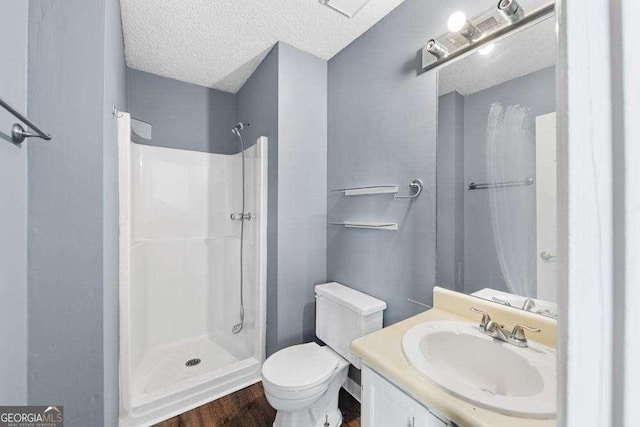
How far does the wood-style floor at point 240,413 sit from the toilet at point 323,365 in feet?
0.44

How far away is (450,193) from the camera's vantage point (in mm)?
1249

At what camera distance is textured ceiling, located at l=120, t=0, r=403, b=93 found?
152 centimetres

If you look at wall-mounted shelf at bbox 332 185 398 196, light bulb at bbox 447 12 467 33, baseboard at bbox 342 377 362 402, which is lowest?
baseboard at bbox 342 377 362 402

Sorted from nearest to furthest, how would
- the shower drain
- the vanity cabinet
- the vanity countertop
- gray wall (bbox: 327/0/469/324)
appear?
the vanity countertop
the vanity cabinet
gray wall (bbox: 327/0/469/324)
the shower drain

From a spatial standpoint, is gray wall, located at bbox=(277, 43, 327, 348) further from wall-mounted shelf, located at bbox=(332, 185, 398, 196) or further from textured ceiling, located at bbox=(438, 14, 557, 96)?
textured ceiling, located at bbox=(438, 14, 557, 96)

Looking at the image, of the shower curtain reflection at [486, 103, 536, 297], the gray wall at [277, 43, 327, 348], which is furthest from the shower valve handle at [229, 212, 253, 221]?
the shower curtain reflection at [486, 103, 536, 297]

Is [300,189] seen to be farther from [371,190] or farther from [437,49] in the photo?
[437,49]

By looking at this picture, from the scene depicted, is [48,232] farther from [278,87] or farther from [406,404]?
[278,87]

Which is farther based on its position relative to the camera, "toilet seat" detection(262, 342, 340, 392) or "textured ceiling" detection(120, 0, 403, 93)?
"textured ceiling" detection(120, 0, 403, 93)

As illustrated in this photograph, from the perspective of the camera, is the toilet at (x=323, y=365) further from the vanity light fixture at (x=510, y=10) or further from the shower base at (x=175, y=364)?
the vanity light fixture at (x=510, y=10)

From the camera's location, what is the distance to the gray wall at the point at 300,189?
6.04 ft

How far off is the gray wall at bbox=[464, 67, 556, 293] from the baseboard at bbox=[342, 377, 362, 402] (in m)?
1.05

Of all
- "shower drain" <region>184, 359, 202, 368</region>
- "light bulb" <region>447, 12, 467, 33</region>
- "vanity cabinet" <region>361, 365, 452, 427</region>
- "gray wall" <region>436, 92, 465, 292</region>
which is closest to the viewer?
"vanity cabinet" <region>361, 365, 452, 427</region>
